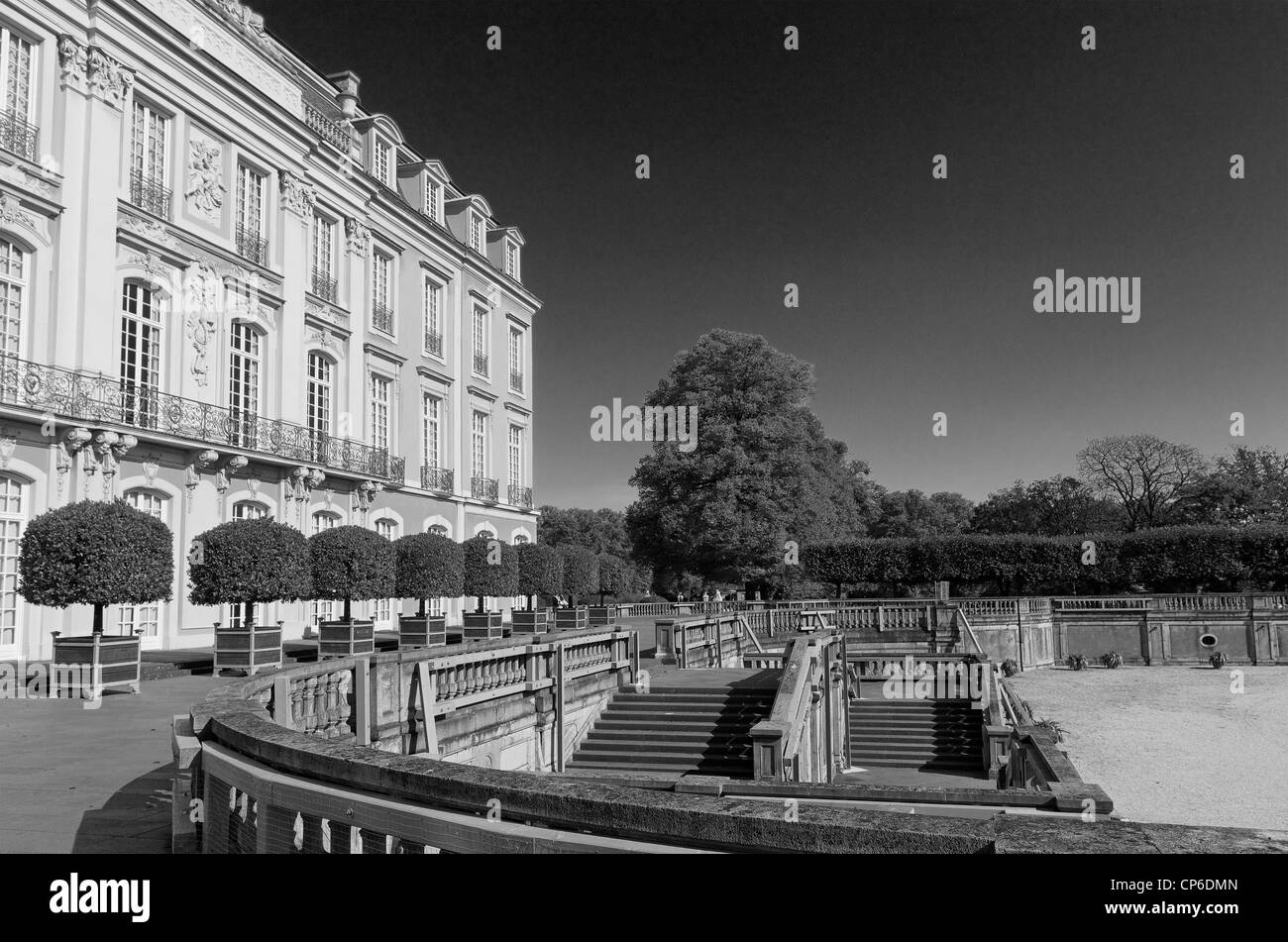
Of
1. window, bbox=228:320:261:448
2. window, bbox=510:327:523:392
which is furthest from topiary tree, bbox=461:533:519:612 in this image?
window, bbox=510:327:523:392

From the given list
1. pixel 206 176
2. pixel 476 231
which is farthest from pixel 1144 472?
pixel 206 176

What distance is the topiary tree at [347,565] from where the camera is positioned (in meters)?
21.5

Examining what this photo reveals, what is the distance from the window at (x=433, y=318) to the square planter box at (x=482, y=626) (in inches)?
434

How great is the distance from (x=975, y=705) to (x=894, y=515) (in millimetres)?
68829

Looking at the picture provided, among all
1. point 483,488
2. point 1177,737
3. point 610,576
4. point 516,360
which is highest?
point 516,360

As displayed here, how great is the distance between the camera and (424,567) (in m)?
25.0

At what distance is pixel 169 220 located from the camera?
22578 millimetres

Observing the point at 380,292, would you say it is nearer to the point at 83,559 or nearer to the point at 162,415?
the point at 162,415

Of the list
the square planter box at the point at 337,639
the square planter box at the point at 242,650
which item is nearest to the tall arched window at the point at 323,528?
the square planter box at the point at 337,639

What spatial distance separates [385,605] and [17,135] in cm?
1756

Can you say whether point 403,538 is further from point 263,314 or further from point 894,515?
point 894,515

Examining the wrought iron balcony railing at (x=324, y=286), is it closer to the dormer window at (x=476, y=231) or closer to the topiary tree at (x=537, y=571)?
the topiary tree at (x=537, y=571)
